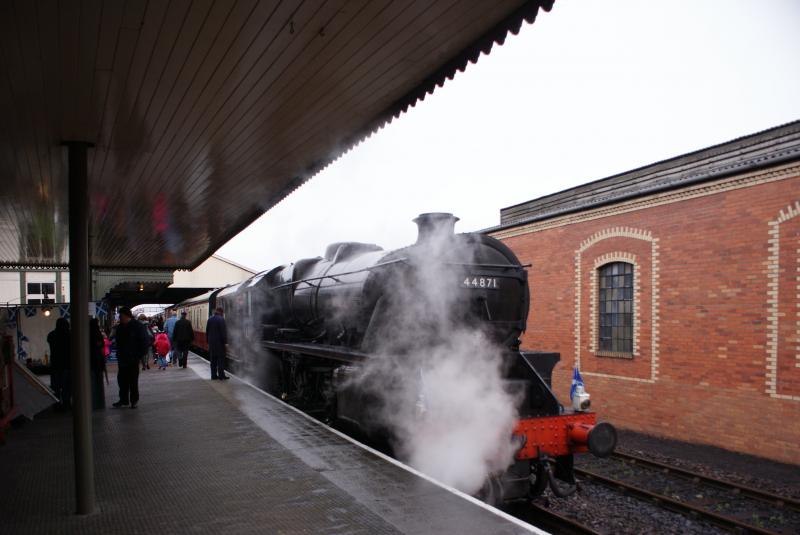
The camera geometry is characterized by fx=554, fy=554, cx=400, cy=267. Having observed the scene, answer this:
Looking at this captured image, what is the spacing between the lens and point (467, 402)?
5.69 metres

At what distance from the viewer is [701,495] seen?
619 centimetres

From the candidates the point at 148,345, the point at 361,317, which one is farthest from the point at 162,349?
the point at 361,317

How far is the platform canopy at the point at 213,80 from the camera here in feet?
9.92

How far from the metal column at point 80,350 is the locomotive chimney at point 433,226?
349 centimetres

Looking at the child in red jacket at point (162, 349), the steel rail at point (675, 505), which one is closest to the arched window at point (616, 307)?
the steel rail at point (675, 505)

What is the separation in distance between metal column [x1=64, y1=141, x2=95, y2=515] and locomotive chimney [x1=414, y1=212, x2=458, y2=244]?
3.49m

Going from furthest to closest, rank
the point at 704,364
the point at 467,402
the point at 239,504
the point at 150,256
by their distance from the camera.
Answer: the point at 150,256 < the point at 704,364 < the point at 467,402 < the point at 239,504

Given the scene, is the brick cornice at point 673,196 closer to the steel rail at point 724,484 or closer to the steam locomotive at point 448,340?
the steam locomotive at point 448,340

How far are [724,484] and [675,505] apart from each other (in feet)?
3.47

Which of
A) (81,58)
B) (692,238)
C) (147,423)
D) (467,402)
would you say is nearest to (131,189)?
(147,423)

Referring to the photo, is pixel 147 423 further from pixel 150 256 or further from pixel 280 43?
pixel 150 256

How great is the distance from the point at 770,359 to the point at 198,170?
25.2 feet

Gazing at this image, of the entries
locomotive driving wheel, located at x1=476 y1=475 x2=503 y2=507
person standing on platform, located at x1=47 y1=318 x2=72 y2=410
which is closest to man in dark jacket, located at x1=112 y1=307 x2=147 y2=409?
person standing on platform, located at x1=47 y1=318 x2=72 y2=410

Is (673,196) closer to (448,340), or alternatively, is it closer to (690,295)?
(690,295)
